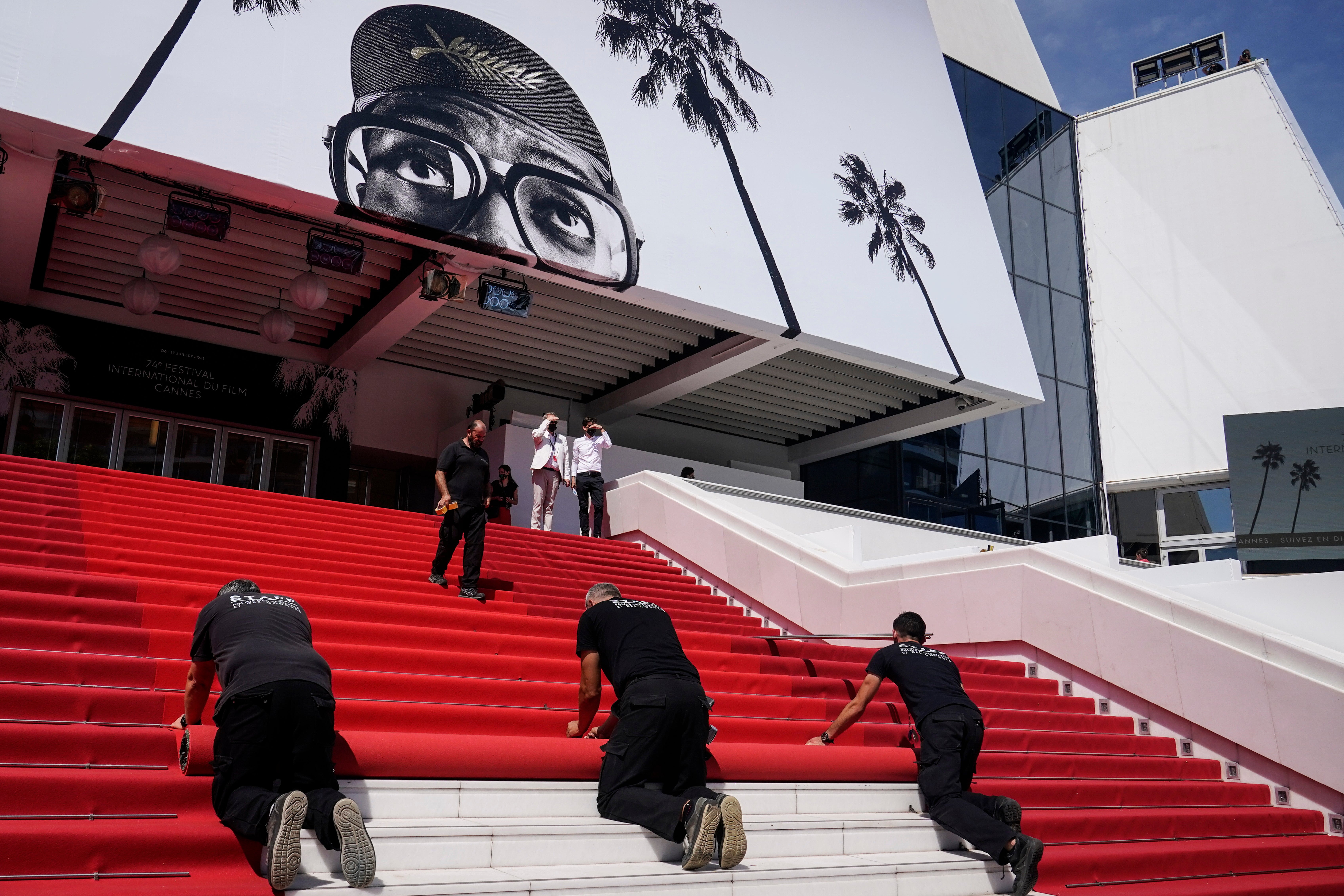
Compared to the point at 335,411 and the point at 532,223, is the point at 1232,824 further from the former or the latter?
the point at 335,411

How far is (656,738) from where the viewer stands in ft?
14.0

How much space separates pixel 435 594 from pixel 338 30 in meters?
7.13

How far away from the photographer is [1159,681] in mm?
7801

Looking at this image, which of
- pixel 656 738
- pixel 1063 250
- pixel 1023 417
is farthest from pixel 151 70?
pixel 1063 250

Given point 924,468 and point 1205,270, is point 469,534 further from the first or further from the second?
point 1205,270

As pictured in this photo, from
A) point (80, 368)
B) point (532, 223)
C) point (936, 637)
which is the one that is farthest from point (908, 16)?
point (80, 368)

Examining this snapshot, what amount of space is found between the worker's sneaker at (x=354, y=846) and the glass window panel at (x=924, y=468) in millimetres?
18957

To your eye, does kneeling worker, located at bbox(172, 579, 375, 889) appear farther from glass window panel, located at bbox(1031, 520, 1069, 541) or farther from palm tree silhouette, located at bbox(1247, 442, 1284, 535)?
glass window panel, located at bbox(1031, 520, 1069, 541)

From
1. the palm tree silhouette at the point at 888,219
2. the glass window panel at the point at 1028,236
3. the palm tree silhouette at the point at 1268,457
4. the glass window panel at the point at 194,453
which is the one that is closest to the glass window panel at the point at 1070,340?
the glass window panel at the point at 1028,236

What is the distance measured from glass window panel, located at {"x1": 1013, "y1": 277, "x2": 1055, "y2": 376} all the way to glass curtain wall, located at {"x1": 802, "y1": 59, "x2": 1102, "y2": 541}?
3cm

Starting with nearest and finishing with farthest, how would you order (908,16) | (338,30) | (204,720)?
(204,720) → (338,30) → (908,16)

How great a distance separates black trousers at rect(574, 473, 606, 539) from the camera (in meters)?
12.6

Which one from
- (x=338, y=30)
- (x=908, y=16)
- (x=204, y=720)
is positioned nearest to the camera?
(x=204, y=720)

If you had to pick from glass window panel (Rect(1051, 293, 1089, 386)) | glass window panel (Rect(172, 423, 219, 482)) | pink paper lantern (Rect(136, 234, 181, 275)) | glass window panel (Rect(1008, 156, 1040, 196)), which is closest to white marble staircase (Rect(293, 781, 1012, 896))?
pink paper lantern (Rect(136, 234, 181, 275))
